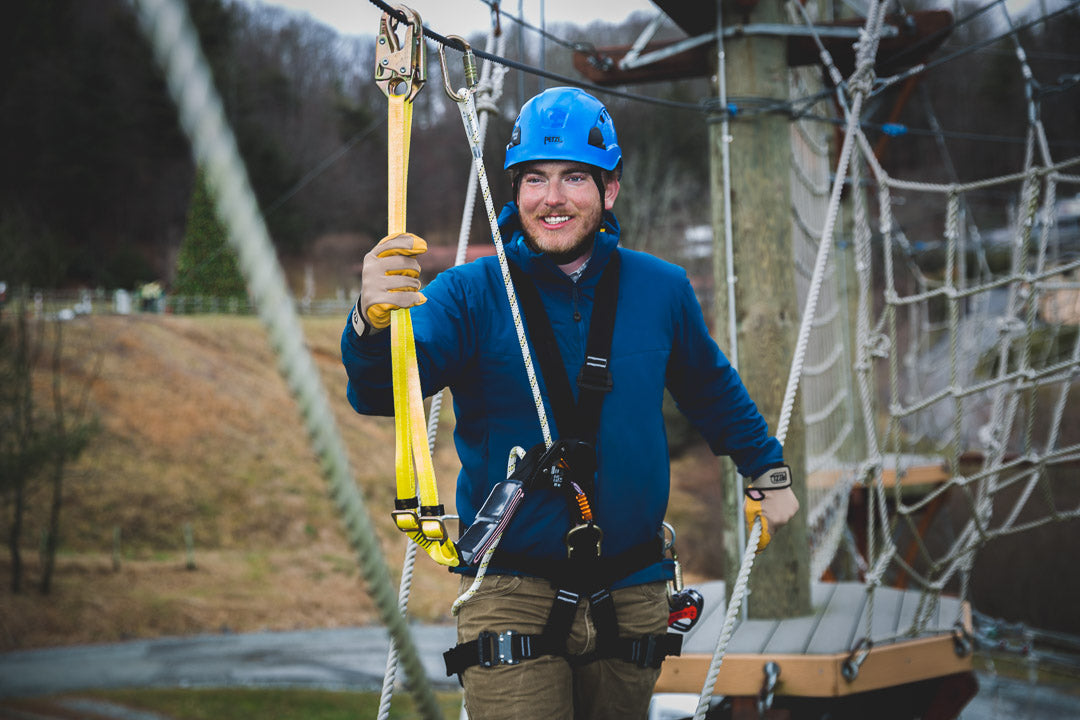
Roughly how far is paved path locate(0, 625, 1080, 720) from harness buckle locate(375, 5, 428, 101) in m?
9.85

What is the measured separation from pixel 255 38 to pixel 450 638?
3303 centimetres

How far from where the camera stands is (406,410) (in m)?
1.52

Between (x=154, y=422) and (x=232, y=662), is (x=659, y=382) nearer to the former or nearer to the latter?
(x=232, y=662)

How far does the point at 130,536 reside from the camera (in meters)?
15.9

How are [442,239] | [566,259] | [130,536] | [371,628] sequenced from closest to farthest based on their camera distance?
[566,259]
[371,628]
[130,536]
[442,239]

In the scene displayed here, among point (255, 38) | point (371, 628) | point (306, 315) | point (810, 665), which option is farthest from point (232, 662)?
point (255, 38)

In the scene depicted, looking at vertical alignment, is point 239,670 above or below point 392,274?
below

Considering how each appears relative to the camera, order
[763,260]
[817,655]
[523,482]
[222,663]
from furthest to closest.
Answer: [222,663], [763,260], [817,655], [523,482]

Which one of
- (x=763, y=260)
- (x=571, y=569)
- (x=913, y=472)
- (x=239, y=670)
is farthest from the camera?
(x=239, y=670)

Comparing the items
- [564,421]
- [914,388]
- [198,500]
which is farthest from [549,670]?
[198,500]

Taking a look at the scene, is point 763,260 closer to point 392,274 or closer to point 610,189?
point 610,189

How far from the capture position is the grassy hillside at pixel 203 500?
1350 cm

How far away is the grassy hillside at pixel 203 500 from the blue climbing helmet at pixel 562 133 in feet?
40.1

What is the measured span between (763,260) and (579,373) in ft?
5.76
